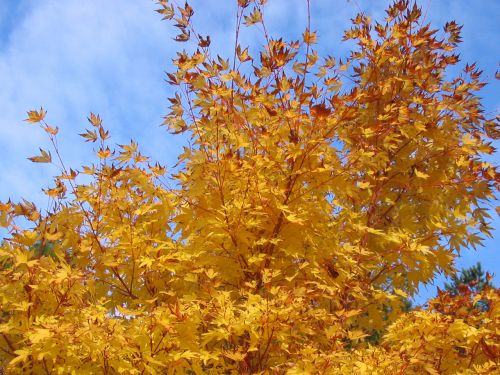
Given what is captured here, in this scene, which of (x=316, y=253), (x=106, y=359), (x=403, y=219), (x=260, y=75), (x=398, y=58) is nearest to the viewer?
(x=106, y=359)

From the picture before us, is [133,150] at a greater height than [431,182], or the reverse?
[431,182]

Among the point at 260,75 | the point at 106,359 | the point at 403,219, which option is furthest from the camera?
the point at 403,219

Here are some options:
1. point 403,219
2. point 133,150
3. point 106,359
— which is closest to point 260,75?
point 133,150

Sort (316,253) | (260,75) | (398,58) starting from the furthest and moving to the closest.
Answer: (398,58), (260,75), (316,253)

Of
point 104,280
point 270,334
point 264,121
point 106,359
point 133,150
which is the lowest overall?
point 106,359

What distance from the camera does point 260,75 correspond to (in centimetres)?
421

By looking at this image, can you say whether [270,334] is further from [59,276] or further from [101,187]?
[101,187]

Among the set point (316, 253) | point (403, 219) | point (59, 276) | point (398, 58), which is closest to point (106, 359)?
point (59, 276)

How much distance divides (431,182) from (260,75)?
6.80ft

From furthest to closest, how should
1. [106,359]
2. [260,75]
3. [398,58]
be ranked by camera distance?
[398,58]
[260,75]
[106,359]

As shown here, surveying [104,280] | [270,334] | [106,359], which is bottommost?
[106,359]

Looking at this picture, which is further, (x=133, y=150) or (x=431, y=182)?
(x=431, y=182)

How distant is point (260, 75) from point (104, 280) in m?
2.00

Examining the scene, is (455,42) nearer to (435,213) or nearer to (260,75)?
(435,213)
